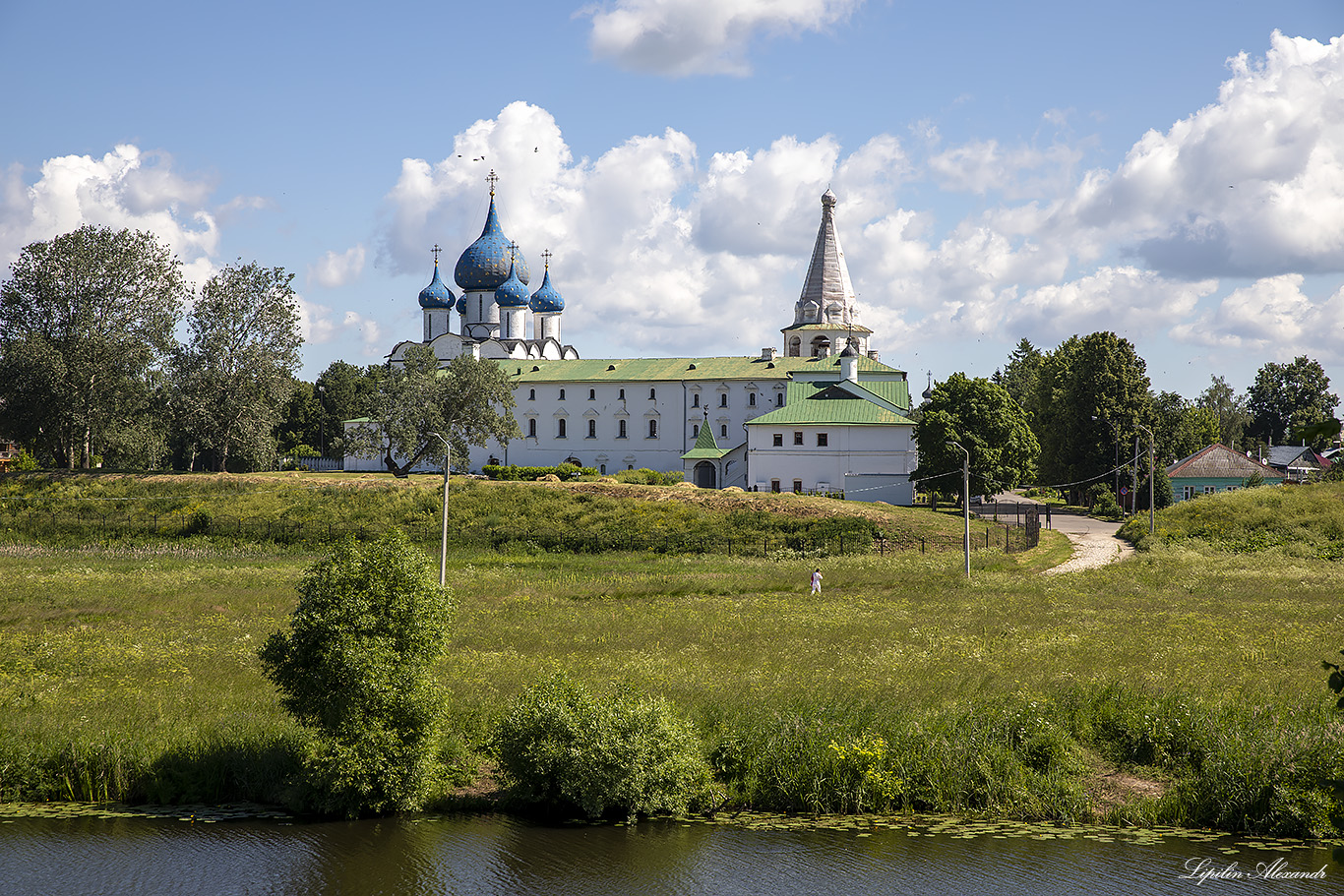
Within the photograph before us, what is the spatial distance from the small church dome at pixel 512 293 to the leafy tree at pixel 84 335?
3591 centimetres

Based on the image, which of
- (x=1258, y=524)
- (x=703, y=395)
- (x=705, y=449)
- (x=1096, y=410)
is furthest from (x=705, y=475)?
(x=1258, y=524)

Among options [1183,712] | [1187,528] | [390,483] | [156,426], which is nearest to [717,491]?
[390,483]

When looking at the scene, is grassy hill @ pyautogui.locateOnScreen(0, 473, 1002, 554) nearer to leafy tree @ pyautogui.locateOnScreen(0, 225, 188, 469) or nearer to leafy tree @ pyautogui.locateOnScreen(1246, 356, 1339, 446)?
leafy tree @ pyautogui.locateOnScreen(0, 225, 188, 469)

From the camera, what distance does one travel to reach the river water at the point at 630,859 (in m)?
13.7

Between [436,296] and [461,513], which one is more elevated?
[436,296]

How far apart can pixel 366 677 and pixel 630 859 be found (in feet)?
15.6

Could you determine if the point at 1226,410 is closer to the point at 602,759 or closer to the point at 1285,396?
the point at 1285,396

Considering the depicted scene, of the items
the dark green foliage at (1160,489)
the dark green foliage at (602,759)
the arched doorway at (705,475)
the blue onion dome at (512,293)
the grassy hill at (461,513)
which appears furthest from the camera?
the blue onion dome at (512,293)

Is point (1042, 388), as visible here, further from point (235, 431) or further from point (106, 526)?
point (106, 526)

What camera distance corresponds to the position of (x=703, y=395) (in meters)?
87.5

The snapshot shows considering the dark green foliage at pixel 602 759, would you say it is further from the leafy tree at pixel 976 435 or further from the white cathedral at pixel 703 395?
the white cathedral at pixel 703 395

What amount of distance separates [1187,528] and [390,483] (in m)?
41.6

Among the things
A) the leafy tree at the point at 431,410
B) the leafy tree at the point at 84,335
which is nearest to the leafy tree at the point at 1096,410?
the leafy tree at the point at 431,410

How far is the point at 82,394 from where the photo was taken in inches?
2384
